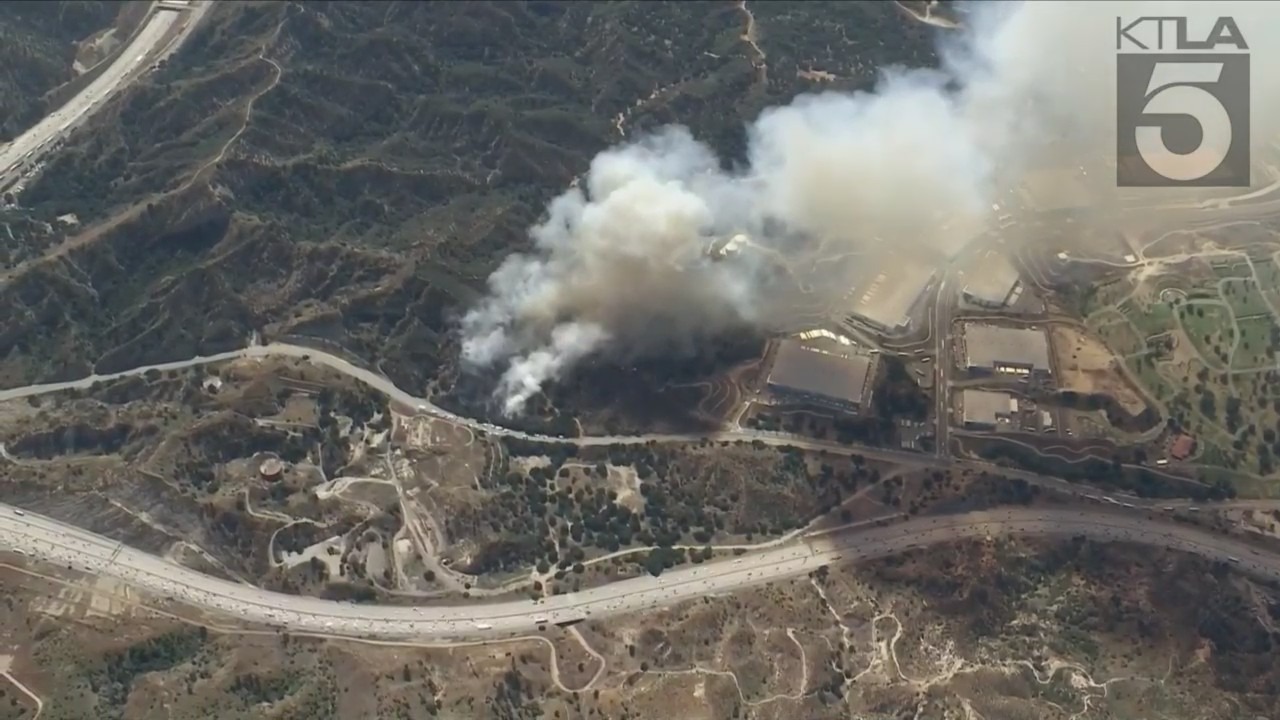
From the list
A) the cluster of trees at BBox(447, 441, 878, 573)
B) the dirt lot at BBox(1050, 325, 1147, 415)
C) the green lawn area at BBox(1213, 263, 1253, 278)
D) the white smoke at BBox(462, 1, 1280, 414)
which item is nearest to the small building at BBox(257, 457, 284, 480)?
the cluster of trees at BBox(447, 441, 878, 573)

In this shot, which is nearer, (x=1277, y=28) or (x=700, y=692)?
(x=700, y=692)

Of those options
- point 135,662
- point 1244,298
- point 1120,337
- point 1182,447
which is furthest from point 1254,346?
point 135,662

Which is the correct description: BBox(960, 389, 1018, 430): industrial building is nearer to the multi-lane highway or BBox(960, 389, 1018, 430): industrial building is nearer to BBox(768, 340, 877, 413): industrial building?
BBox(768, 340, 877, 413): industrial building

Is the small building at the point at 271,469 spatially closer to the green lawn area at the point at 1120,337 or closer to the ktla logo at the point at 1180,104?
the green lawn area at the point at 1120,337

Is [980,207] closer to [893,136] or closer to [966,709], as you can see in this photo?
[893,136]

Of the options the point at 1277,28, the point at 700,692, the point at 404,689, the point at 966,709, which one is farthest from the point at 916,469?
the point at 1277,28

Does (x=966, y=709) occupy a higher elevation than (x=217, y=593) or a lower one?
lower

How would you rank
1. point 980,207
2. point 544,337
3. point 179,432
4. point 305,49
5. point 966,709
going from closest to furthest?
point 966,709 → point 179,432 → point 544,337 → point 980,207 → point 305,49
